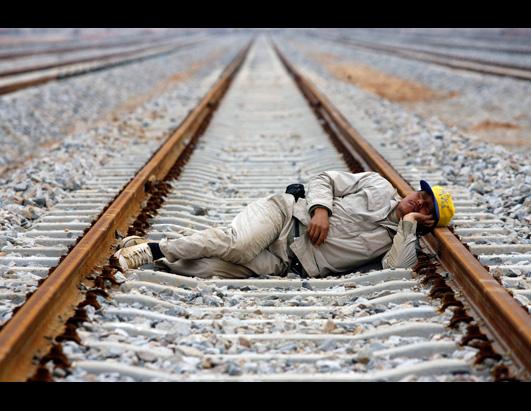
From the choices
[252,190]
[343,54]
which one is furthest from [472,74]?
[252,190]

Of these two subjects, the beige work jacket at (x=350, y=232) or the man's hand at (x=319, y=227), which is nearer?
the man's hand at (x=319, y=227)

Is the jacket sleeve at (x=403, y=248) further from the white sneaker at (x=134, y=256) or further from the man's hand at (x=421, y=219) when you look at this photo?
the white sneaker at (x=134, y=256)

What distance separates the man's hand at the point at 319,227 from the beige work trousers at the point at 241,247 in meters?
0.24

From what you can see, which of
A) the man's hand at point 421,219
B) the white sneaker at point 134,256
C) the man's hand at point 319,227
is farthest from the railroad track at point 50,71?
the man's hand at point 421,219

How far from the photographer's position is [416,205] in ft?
16.5

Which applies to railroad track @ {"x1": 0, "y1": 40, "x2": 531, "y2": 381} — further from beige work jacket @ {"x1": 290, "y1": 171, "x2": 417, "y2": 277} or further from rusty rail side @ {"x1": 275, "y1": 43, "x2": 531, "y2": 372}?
beige work jacket @ {"x1": 290, "y1": 171, "x2": 417, "y2": 277}

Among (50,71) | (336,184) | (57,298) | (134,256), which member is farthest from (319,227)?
(50,71)

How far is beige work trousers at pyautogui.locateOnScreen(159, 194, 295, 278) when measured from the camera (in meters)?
4.95

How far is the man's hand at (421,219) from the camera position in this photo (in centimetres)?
486

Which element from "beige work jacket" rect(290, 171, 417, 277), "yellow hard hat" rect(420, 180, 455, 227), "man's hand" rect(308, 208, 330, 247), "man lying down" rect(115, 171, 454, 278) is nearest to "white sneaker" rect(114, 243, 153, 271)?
"man lying down" rect(115, 171, 454, 278)

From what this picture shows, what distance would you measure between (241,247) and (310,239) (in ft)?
1.60

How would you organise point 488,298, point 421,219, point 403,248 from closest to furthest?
point 488,298, point 403,248, point 421,219

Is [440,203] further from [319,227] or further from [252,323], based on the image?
[252,323]

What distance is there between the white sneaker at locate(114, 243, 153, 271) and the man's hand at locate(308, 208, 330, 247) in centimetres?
112
